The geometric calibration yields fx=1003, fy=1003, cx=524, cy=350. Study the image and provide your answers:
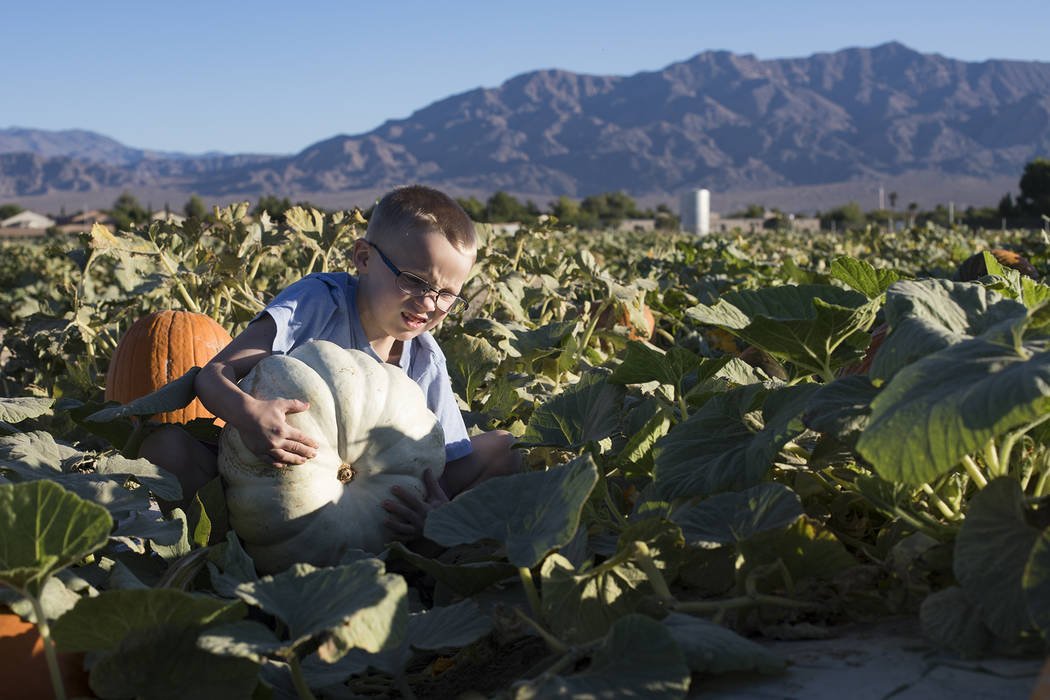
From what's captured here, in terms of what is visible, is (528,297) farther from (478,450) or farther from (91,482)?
(91,482)

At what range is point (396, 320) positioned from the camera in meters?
2.51

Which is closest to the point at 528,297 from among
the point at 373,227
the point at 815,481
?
the point at 373,227

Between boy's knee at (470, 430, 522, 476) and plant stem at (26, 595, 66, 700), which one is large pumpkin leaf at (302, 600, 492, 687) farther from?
boy's knee at (470, 430, 522, 476)

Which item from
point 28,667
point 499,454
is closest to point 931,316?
point 499,454

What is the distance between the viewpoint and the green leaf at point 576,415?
2.12m

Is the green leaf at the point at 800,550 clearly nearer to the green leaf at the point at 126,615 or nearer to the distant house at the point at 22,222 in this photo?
the green leaf at the point at 126,615

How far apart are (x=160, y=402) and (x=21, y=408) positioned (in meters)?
0.33

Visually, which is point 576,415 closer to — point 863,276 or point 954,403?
point 863,276

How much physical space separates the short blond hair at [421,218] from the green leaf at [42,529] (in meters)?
1.33

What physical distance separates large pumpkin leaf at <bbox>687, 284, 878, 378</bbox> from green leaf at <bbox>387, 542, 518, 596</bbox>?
582 millimetres

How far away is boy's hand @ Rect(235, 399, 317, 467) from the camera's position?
1953 mm

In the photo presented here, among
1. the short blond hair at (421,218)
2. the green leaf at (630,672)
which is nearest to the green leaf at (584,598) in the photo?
the green leaf at (630,672)

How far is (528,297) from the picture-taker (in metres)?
4.14

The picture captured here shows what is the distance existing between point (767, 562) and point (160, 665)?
904 millimetres
